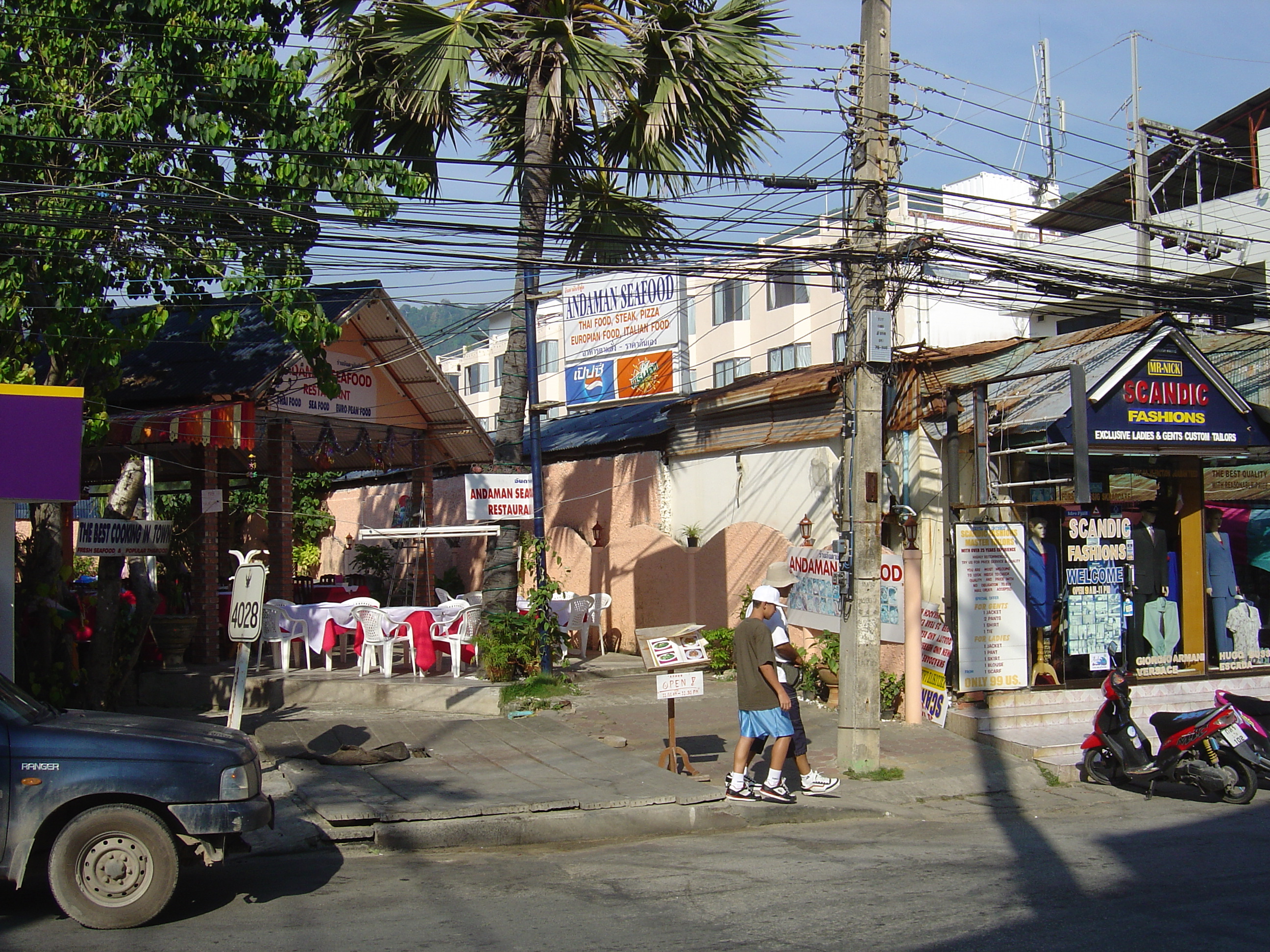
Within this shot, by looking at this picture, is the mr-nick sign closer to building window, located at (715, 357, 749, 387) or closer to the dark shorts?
the dark shorts

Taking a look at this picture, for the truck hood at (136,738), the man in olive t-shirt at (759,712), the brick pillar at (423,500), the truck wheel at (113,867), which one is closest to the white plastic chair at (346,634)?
the brick pillar at (423,500)

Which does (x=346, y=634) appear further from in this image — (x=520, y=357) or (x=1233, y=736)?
(x=1233, y=736)

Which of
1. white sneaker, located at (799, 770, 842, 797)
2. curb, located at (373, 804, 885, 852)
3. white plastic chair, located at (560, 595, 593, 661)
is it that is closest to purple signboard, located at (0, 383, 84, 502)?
curb, located at (373, 804, 885, 852)

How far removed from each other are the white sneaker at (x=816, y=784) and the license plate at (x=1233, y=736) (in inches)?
132

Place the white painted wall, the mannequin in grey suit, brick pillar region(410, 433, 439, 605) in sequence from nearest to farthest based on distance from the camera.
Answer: the mannequin in grey suit, the white painted wall, brick pillar region(410, 433, 439, 605)

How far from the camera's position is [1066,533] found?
13.0m

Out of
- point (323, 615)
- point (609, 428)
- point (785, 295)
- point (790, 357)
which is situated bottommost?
point (323, 615)

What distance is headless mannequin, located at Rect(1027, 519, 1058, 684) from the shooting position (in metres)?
12.7

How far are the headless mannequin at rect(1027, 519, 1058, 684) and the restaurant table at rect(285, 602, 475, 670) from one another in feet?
23.7

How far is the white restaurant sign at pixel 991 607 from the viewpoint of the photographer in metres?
12.1

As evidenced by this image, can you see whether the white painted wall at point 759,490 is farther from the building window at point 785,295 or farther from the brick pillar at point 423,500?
the building window at point 785,295

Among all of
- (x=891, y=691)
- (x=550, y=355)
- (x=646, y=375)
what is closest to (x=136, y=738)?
(x=891, y=691)

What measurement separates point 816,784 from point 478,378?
42.6 metres

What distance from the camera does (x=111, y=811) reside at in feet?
19.8
